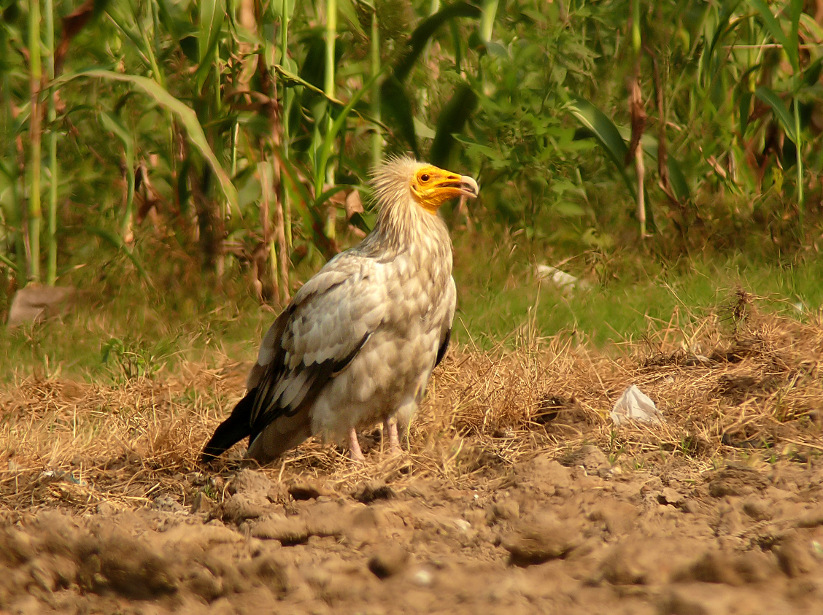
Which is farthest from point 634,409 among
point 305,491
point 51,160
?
point 51,160

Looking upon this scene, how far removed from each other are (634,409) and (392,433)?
94 centimetres

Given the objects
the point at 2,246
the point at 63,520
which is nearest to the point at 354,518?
the point at 63,520

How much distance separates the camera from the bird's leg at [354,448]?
12.7 ft

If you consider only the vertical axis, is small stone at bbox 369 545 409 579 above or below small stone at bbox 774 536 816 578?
below

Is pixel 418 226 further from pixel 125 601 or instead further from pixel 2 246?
pixel 2 246

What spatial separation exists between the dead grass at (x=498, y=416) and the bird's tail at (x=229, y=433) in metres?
0.07

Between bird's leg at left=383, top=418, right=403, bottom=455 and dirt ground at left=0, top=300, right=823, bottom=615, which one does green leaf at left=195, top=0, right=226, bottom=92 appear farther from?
bird's leg at left=383, top=418, right=403, bottom=455

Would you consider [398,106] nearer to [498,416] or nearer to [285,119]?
[285,119]

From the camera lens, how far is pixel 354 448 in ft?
13.0

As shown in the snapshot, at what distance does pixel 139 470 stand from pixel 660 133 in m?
3.69

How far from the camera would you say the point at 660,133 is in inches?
237

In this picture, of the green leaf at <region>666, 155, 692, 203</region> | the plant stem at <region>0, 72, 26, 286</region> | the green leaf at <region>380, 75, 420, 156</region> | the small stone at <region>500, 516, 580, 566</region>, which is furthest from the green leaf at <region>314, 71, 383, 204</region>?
the small stone at <region>500, 516, 580, 566</region>

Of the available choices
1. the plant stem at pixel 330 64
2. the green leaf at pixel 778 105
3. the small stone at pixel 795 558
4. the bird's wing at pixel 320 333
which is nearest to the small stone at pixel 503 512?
the small stone at pixel 795 558

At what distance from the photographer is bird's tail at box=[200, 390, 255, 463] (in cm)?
394
